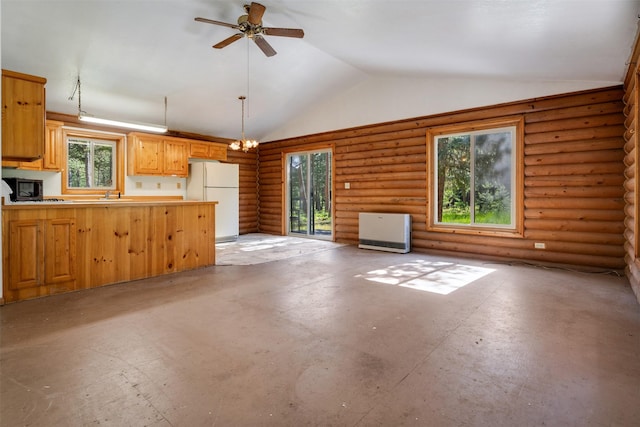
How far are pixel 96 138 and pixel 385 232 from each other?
5.87 meters

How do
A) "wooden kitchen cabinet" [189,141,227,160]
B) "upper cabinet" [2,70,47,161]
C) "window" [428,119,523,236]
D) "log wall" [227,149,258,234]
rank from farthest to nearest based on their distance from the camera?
"log wall" [227,149,258,234]
"wooden kitchen cabinet" [189,141,227,160]
"window" [428,119,523,236]
"upper cabinet" [2,70,47,161]

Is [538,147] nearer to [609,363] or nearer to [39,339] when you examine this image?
[609,363]

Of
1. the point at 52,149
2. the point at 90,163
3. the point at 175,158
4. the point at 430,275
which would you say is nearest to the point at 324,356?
the point at 430,275

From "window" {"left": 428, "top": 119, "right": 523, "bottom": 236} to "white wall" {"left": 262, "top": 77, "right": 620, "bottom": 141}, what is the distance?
1.34 feet

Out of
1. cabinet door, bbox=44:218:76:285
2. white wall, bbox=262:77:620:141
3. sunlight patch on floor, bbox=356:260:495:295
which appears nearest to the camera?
cabinet door, bbox=44:218:76:285

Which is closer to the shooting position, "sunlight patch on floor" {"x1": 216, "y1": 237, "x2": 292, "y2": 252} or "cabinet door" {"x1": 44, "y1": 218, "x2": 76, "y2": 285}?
"cabinet door" {"x1": 44, "y1": 218, "x2": 76, "y2": 285}

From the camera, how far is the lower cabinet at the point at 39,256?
3.21 metres

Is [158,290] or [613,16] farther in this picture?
[158,290]

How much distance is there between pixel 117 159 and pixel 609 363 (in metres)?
7.79

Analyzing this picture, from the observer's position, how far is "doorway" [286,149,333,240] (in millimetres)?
7922

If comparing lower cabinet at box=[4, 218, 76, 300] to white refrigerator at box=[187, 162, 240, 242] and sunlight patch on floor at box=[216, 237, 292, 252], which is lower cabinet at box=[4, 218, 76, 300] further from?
white refrigerator at box=[187, 162, 240, 242]

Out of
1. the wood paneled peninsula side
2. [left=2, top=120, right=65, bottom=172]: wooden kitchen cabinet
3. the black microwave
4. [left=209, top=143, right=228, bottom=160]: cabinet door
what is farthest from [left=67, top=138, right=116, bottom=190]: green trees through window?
the wood paneled peninsula side

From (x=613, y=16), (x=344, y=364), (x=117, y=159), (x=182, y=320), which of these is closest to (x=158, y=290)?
(x=182, y=320)

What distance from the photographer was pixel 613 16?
2721 mm
